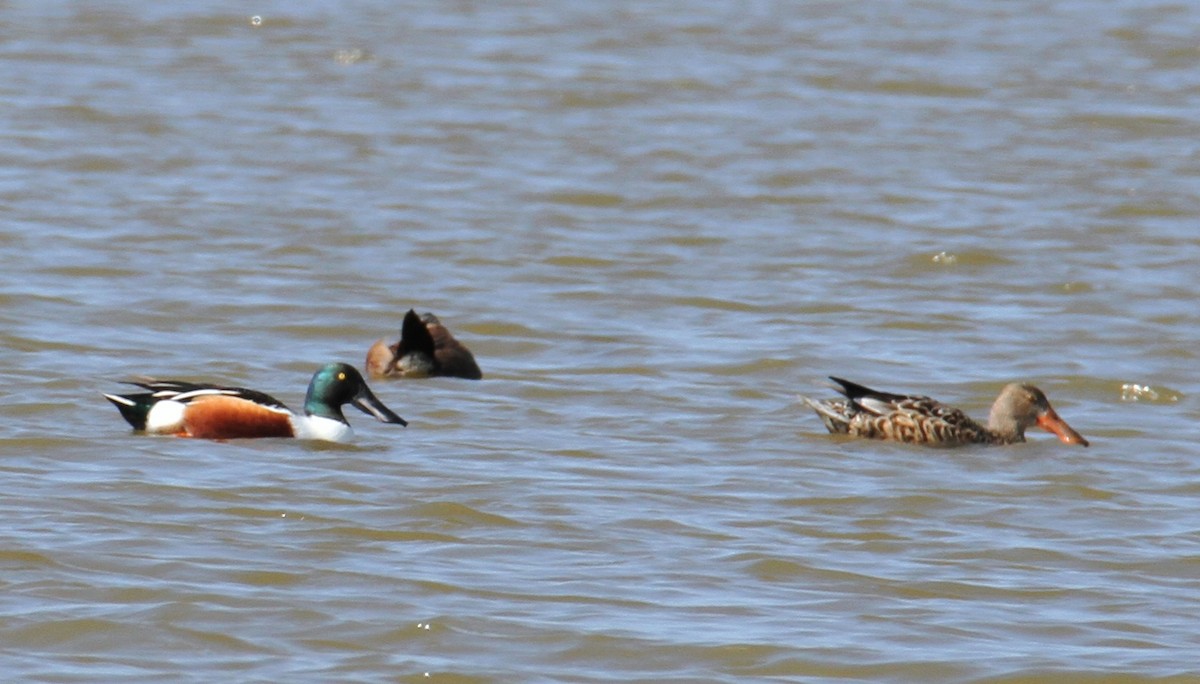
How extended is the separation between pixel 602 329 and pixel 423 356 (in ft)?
4.60

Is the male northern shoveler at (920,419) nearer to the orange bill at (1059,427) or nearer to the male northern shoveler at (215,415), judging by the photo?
the orange bill at (1059,427)

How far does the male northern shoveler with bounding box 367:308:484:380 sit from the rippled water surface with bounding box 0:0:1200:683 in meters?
0.11

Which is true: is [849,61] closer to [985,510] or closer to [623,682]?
[985,510]

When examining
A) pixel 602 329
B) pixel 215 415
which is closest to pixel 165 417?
pixel 215 415

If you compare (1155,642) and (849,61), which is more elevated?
(849,61)

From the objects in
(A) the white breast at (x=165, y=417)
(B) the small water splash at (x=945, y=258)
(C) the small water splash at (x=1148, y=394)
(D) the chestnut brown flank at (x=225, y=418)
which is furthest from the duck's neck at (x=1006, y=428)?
(B) the small water splash at (x=945, y=258)

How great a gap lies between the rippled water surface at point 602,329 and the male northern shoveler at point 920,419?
0.12 metres

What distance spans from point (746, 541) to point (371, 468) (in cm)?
175

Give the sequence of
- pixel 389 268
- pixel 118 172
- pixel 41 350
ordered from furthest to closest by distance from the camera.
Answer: pixel 118 172 → pixel 389 268 → pixel 41 350

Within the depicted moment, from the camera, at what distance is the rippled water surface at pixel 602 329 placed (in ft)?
23.2

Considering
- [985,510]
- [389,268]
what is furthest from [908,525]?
[389,268]

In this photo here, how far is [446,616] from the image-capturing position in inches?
275

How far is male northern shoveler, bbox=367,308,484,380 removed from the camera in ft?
37.8

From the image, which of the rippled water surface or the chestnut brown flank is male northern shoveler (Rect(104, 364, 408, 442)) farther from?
the rippled water surface
